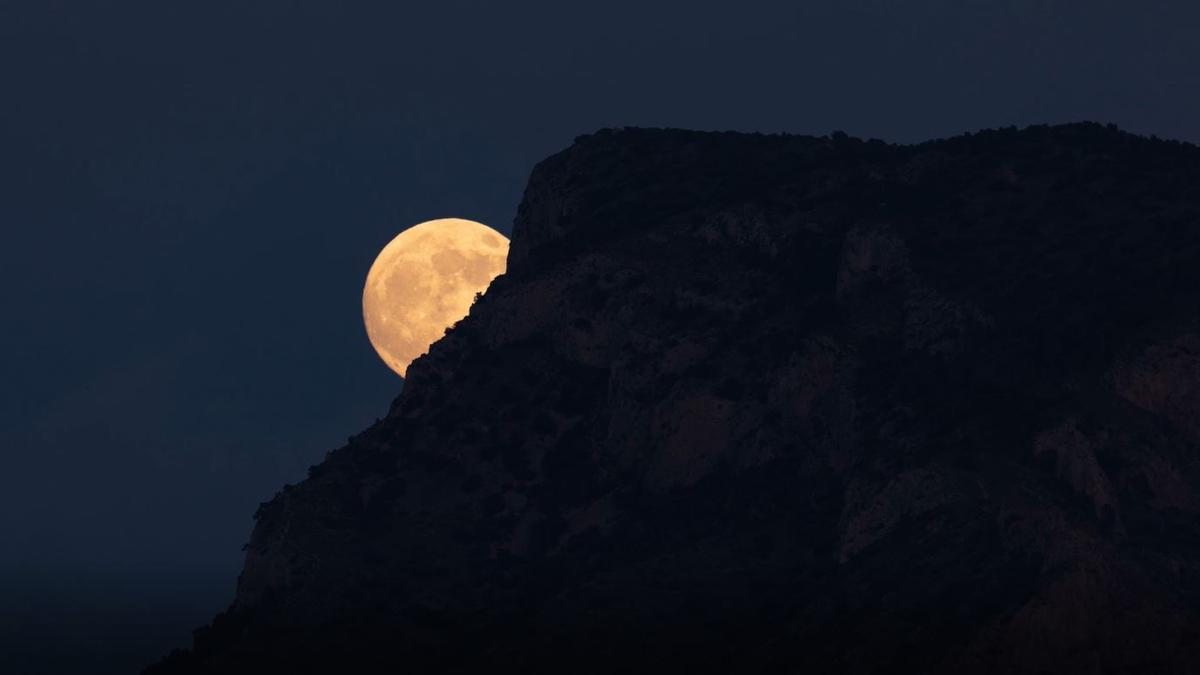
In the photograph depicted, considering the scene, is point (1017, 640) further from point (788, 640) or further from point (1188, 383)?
point (1188, 383)

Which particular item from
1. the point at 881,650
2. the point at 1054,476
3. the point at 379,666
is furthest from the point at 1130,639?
the point at 379,666

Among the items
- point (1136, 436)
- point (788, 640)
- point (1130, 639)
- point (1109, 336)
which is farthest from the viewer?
point (1109, 336)

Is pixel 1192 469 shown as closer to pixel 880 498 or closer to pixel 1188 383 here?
pixel 1188 383

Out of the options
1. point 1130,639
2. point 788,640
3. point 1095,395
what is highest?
point 1095,395

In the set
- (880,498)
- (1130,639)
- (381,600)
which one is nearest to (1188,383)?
(880,498)

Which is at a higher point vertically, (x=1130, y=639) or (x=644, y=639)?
(x=644, y=639)

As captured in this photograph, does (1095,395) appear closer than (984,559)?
No

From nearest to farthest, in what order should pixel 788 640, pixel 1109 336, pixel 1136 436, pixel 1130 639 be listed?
1. pixel 1130 639
2. pixel 788 640
3. pixel 1136 436
4. pixel 1109 336

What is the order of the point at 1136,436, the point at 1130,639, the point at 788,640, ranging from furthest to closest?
1. the point at 1136,436
2. the point at 788,640
3. the point at 1130,639

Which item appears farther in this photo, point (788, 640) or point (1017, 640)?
point (788, 640)
